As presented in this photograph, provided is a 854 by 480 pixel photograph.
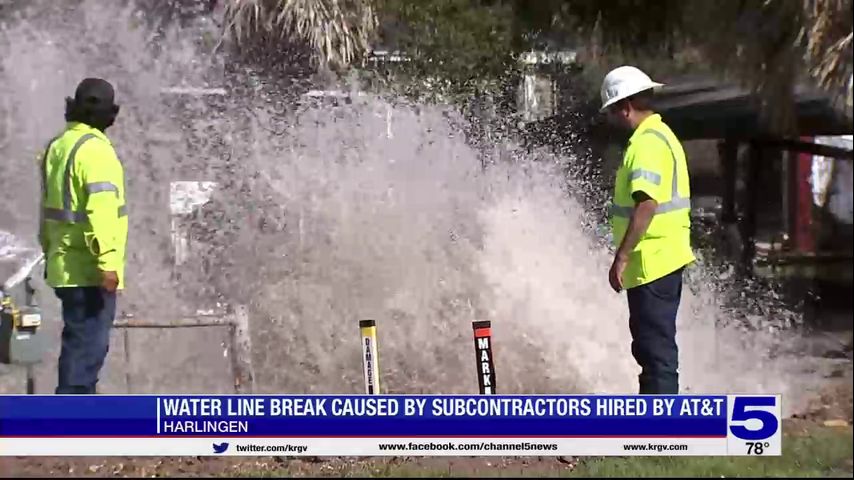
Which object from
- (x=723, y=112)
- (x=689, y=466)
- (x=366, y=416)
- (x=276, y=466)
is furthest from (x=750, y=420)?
(x=276, y=466)

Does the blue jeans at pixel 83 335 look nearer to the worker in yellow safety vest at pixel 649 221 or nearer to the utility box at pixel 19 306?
the utility box at pixel 19 306

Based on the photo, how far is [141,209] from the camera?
14.5 feet

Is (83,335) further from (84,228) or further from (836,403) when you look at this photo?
(836,403)

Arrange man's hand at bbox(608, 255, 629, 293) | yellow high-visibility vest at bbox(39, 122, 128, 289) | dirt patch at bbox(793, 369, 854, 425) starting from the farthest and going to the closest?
dirt patch at bbox(793, 369, 854, 425) < man's hand at bbox(608, 255, 629, 293) < yellow high-visibility vest at bbox(39, 122, 128, 289)

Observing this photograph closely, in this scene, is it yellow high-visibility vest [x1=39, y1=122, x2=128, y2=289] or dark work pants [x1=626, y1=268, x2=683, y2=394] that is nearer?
yellow high-visibility vest [x1=39, y1=122, x2=128, y2=289]

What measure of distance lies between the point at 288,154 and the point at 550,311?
1510 millimetres

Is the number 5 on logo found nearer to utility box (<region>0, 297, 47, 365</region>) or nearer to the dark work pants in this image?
the dark work pants

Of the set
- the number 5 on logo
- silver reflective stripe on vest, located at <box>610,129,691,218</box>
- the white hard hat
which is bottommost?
the number 5 on logo

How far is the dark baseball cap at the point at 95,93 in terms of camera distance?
4.34 m

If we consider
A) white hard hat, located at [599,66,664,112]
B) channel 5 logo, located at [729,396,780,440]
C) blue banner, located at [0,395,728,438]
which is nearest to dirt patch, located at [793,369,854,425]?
channel 5 logo, located at [729,396,780,440]

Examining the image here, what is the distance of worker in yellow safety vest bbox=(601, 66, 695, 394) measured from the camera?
427 centimetres

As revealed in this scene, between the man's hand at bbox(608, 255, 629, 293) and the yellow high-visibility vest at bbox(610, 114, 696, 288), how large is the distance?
1.0 inches

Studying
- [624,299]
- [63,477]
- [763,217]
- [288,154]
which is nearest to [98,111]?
[288,154]

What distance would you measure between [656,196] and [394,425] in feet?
5.40
